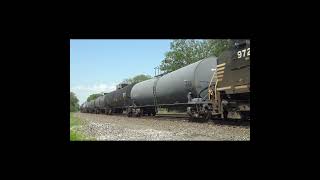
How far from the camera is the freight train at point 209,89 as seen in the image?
505 inches

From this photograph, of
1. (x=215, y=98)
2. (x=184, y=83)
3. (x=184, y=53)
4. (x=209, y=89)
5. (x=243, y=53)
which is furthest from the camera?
(x=184, y=53)

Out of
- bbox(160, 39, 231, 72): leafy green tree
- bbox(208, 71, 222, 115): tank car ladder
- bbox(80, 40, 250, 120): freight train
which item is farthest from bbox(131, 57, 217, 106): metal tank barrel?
bbox(160, 39, 231, 72): leafy green tree

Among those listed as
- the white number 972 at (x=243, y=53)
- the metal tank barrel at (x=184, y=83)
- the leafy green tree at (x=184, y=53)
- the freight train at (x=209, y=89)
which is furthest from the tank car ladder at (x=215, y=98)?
the leafy green tree at (x=184, y=53)

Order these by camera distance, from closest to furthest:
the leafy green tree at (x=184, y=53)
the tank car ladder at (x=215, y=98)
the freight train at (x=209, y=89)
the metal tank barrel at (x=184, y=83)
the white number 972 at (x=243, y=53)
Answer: the white number 972 at (x=243, y=53), the freight train at (x=209, y=89), the tank car ladder at (x=215, y=98), the metal tank barrel at (x=184, y=83), the leafy green tree at (x=184, y=53)

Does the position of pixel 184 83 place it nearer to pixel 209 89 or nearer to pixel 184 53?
pixel 209 89

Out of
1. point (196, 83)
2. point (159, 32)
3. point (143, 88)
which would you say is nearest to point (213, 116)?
point (196, 83)

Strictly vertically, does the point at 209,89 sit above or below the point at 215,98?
above

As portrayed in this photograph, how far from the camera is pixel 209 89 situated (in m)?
15.6

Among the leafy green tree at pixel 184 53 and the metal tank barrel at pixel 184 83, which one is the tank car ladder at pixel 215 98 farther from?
the leafy green tree at pixel 184 53

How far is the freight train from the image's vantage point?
12837 mm

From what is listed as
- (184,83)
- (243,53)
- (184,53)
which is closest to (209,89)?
(184,83)

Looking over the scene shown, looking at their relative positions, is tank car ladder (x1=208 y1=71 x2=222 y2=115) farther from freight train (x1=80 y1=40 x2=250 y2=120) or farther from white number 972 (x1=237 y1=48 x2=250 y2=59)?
white number 972 (x1=237 y1=48 x2=250 y2=59)

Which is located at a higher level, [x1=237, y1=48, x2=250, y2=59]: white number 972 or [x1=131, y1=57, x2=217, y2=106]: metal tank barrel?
[x1=237, y1=48, x2=250, y2=59]: white number 972
